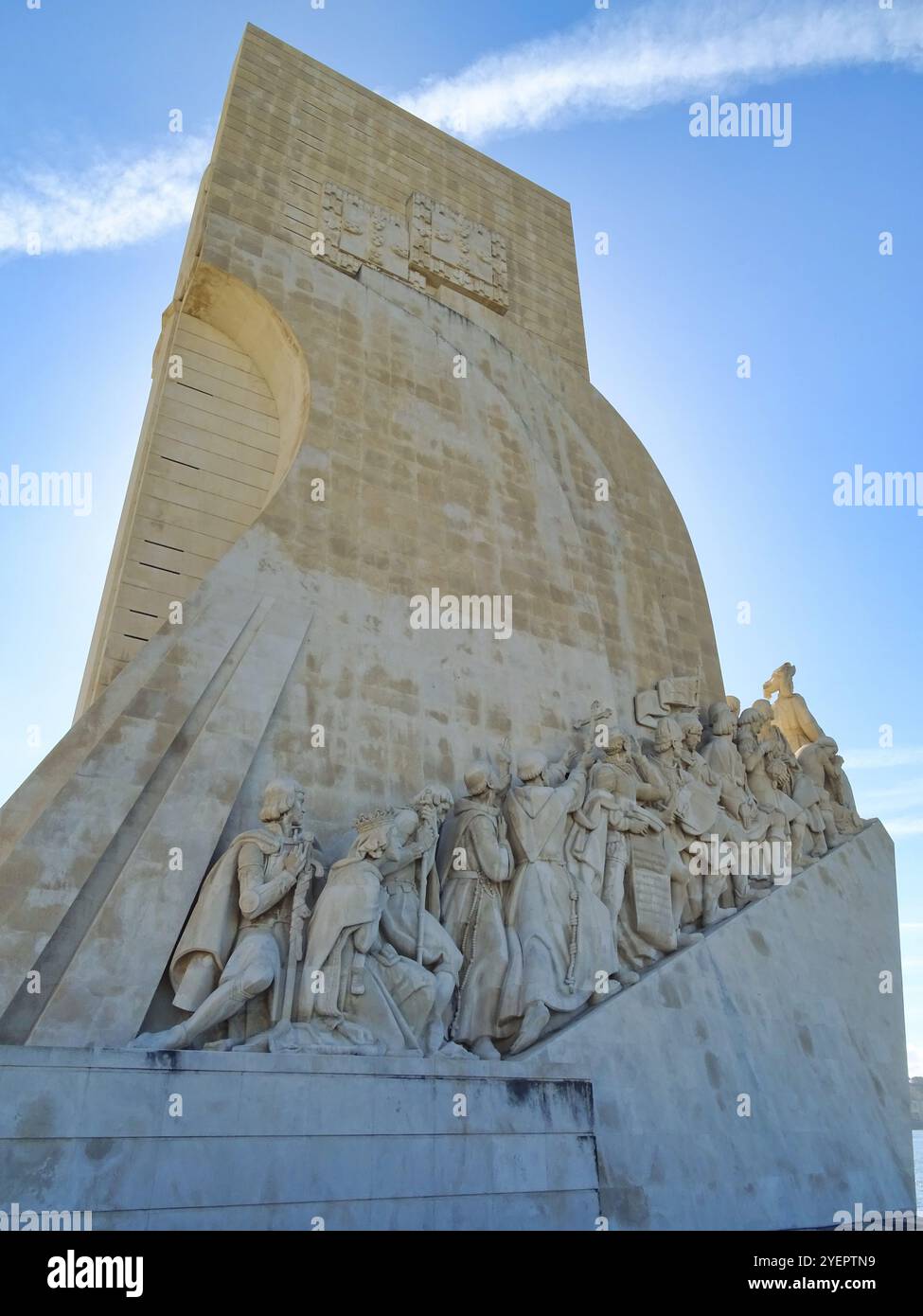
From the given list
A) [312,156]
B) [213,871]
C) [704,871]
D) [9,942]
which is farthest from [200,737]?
[312,156]

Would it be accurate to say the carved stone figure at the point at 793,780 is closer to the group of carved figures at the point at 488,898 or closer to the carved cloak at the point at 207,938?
the group of carved figures at the point at 488,898

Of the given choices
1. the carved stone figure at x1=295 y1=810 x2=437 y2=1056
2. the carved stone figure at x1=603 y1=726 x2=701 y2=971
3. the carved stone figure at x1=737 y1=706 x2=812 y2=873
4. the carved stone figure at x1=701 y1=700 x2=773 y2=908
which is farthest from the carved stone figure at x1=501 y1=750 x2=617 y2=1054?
the carved stone figure at x1=737 y1=706 x2=812 y2=873

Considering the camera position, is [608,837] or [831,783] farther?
[831,783]

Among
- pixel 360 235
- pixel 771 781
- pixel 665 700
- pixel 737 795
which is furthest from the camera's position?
pixel 360 235

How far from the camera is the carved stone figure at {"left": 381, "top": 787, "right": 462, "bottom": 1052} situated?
5887 mm

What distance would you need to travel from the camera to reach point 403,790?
22.5 feet

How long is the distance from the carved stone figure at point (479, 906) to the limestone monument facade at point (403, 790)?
25mm

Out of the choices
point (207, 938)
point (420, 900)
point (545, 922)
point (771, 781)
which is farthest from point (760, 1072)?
point (207, 938)

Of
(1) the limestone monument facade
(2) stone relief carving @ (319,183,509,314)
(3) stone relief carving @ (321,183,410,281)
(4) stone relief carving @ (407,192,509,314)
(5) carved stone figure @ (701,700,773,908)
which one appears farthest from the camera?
(4) stone relief carving @ (407,192,509,314)

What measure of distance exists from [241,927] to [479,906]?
158cm

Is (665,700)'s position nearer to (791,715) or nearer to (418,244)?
(791,715)

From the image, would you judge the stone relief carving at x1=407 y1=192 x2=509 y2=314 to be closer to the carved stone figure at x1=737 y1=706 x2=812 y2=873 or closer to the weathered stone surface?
the carved stone figure at x1=737 y1=706 x2=812 y2=873

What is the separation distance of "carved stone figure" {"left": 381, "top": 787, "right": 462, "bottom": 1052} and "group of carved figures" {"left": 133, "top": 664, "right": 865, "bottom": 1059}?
1cm
